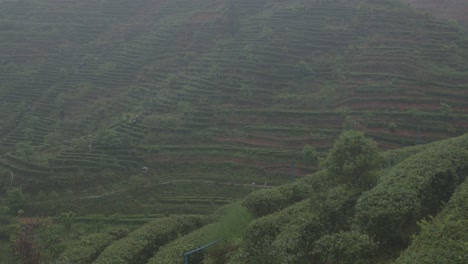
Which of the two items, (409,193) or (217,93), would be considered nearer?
(409,193)

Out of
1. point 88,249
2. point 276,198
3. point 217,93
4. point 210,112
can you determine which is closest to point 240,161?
point 210,112

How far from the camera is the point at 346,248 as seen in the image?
24.2ft

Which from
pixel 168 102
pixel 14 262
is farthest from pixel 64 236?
pixel 168 102

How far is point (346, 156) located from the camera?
1036 centimetres

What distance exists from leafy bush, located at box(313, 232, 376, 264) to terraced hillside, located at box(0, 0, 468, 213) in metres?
16.3

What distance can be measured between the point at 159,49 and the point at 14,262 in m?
30.0

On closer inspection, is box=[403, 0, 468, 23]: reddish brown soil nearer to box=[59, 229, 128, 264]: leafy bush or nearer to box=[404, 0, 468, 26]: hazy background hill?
box=[404, 0, 468, 26]: hazy background hill

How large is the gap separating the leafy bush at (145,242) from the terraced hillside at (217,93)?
914 centimetres

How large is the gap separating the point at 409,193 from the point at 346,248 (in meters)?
2.10

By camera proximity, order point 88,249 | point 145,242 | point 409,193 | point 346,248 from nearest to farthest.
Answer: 1. point 346,248
2. point 409,193
3. point 145,242
4. point 88,249

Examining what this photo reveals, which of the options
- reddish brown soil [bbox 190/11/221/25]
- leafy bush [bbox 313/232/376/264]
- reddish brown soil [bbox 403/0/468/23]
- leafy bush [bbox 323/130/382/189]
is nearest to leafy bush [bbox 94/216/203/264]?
leafy bush [bbox 323/130/382/189]

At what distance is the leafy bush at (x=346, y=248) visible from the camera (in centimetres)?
724

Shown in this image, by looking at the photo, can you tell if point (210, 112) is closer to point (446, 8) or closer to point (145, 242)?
point (145, 242)

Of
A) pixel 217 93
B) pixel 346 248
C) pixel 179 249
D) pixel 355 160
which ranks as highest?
pixel 355 160
